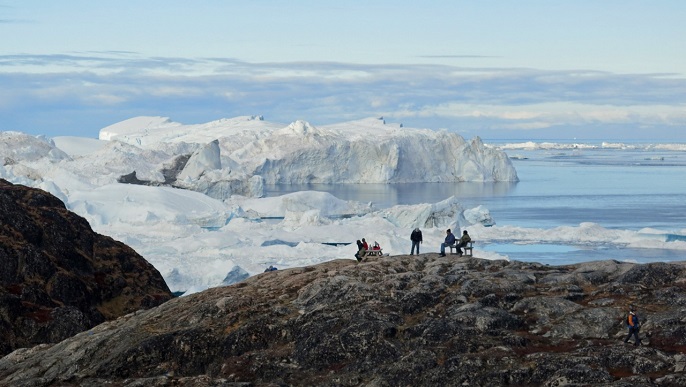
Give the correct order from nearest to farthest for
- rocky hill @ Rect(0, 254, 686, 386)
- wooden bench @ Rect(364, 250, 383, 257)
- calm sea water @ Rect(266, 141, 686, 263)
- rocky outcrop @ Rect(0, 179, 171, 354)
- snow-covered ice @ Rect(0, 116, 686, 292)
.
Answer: rocky hill @ Rect(0, 254, 686, 386)
wooden bench @ Rect(364, 250, 383, 257)
rocky outcrop @ Rect(0, 179, 171, 354)
snow-covered ice @ Rect(0, 116, 686, 292)
calm sea water @ Rect(266, 141, 686, 263)

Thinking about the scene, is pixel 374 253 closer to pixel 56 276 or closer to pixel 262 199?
pixel 56 276

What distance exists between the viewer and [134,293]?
1444 inches

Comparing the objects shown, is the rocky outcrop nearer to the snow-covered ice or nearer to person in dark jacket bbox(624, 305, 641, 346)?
the snow-covered ice

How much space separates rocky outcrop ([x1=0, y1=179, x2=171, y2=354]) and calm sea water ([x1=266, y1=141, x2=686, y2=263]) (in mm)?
21891

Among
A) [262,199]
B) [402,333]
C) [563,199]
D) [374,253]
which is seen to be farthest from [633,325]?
[563,199]

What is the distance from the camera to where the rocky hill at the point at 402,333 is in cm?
1766

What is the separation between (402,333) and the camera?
65.2 ft

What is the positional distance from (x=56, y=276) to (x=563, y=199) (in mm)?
66928

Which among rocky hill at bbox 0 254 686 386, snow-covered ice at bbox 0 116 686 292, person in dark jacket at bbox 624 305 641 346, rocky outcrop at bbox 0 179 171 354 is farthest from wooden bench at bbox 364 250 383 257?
snow-covered ice at bbox 0 116 686 292

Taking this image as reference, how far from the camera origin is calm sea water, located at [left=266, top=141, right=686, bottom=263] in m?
54.6

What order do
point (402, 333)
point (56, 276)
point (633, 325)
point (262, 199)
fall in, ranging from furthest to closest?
point (262, 199), point (56, 276), point (402, 333), point (633, 325)

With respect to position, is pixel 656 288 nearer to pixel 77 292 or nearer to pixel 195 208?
pixel 77 292

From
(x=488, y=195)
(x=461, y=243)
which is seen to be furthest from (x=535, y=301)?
(x=488, y=195)

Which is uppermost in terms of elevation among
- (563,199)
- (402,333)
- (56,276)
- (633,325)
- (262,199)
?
(633,325)
